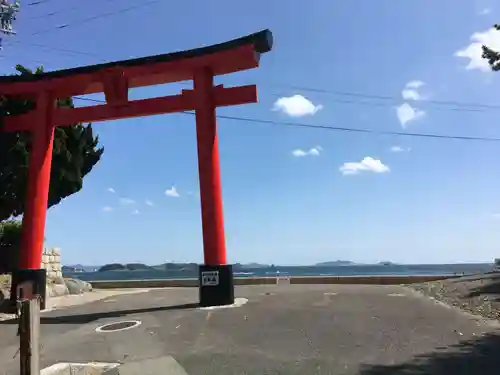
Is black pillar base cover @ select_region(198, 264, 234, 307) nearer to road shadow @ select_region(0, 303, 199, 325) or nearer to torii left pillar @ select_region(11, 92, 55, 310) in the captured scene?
road shadow @ select_region(0, 303, 199, 325)

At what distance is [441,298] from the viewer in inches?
579

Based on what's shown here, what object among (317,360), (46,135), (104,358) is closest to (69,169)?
(46,135)

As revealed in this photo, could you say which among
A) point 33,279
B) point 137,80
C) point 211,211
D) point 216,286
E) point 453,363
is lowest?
point 453,363

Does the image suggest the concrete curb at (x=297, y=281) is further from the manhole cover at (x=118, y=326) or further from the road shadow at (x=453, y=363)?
the road shadow at (x=453, y=363)

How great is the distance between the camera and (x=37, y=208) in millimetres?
15531

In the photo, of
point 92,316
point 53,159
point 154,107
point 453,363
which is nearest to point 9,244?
point 53,159

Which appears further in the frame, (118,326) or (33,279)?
(33,279)

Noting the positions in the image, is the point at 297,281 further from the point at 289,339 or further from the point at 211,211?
the point at 289,339

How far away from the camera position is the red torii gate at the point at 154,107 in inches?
542

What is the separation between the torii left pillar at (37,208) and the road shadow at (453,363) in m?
11.6

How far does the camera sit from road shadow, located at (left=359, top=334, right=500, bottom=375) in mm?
6496

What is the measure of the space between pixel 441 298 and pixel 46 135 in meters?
13.4

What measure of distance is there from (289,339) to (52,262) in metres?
16.6

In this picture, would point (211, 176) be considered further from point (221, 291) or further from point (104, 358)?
point (104, 358)
